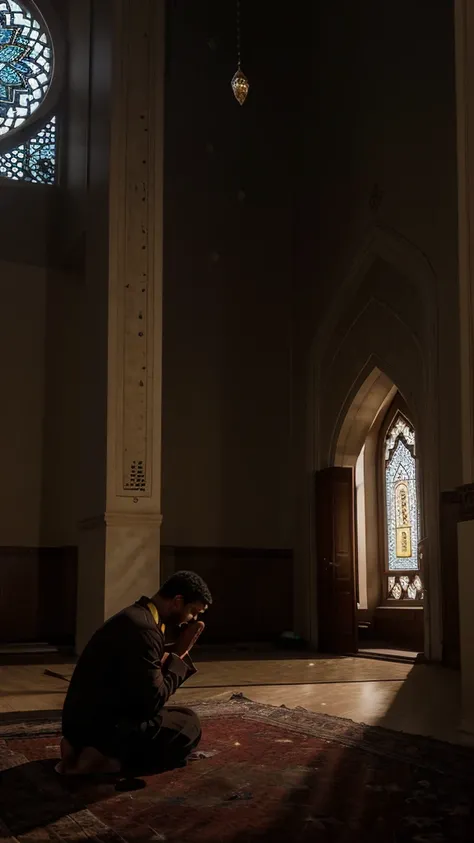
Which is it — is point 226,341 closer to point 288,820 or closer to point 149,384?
point 149,384

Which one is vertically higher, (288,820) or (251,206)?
(251,206)

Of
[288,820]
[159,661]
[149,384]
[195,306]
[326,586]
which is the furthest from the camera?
[195,306]

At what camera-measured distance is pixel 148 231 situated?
8.48 m

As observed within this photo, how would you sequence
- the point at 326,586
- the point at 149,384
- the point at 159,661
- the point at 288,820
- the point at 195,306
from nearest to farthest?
the point at 288,820, the point at 159,661, the point at 149,384, the point at 326,586, the point at 195,306

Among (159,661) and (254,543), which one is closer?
(159,661)

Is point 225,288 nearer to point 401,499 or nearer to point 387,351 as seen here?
point 387,351

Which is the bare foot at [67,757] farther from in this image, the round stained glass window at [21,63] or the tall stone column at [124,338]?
the round stained glass window at [21,63]

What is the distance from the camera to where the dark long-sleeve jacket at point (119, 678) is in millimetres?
3338

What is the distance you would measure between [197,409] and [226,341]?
2.82 feet

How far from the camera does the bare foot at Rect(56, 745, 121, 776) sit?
3.41 meters

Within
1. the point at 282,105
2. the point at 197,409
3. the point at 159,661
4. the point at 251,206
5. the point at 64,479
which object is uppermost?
the point at 282,105

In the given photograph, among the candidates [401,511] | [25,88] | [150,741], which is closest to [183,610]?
[150,741]

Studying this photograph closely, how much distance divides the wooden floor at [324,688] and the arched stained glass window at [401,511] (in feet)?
9.92

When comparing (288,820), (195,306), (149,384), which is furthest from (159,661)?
(195,306)
